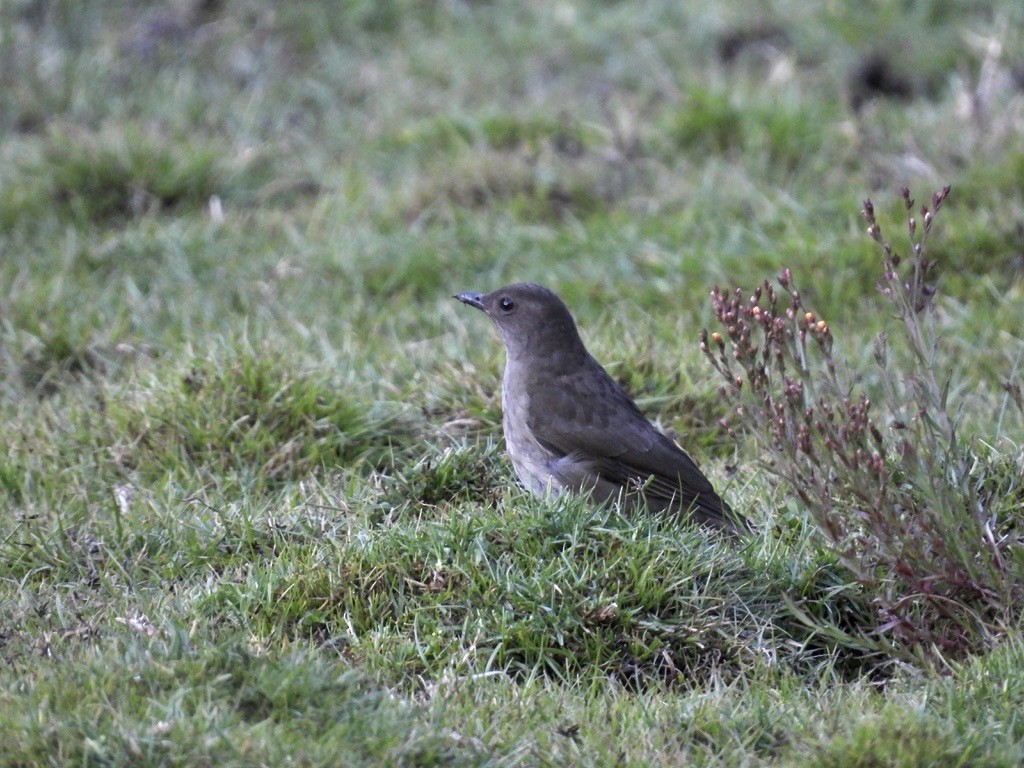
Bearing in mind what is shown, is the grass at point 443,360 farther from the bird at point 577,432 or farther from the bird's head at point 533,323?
the bird's head at point 533,323

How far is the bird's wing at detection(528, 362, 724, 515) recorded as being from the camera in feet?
16.4

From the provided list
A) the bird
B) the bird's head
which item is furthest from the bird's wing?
the bird's head

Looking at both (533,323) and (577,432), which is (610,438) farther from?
(533,323)

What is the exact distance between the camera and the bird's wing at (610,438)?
4996mm

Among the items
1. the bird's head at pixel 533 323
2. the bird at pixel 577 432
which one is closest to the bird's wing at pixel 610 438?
the bird at pixel 577 432

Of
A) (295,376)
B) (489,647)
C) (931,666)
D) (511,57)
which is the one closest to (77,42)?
(511,57)

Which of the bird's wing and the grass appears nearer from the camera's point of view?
the grass

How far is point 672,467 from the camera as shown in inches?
197

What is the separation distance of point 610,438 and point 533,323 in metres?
0.59

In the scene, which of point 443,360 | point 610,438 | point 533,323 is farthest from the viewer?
point 443,360

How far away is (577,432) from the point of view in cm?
521

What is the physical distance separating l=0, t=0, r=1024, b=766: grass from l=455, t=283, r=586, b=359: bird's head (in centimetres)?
31

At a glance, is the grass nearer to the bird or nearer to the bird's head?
the bird

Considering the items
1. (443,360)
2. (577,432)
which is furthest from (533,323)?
(443,360)
